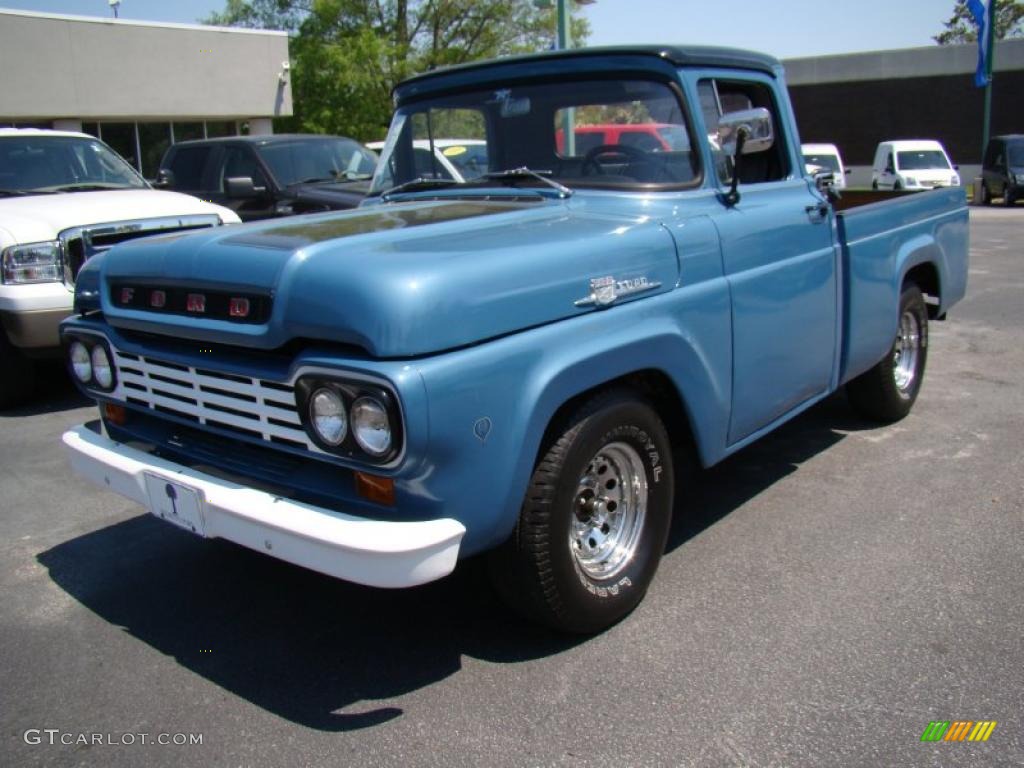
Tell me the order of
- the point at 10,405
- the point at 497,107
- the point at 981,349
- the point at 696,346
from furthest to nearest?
the point at 981,349, the point at 10,405, the point at 497,107, the point at 696,346

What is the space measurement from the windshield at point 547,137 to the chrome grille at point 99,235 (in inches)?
89.6

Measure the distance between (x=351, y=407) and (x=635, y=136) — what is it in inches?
76.7

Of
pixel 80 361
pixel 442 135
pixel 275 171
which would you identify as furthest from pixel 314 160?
pixel 80 361

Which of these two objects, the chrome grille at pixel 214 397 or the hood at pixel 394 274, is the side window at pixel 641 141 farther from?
the chrome grille at pixel 214 397

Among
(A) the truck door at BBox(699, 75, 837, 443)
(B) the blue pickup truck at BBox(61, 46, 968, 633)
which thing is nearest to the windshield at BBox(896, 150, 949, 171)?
(B) the blue pickup truck at BBox(61, 46, 968, 633)

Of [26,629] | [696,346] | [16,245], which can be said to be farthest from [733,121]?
[16,245]

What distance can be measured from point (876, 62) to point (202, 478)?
37285mm

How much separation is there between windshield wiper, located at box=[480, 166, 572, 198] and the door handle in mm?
1240

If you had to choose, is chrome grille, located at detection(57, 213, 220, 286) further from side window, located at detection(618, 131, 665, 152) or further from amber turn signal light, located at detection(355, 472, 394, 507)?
amber turn signal light, located at detection(355, 472, 394, 507)

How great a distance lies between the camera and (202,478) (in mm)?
3061

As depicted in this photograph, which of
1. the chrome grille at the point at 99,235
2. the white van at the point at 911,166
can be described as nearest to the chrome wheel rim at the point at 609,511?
the chrome grille at the point at 99,235

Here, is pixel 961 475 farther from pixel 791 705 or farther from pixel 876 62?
pixel 876 62

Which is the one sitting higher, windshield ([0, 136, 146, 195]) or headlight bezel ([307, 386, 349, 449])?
windshield ([0, 136, 146, 195])

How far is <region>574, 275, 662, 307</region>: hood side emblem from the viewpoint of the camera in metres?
3.12
